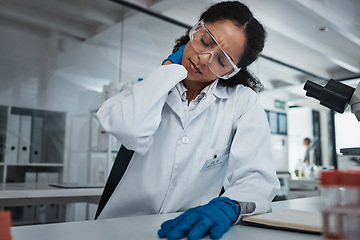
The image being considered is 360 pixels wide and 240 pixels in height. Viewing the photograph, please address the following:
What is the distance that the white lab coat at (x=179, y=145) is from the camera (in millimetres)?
1013

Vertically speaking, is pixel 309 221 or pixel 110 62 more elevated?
pixel 110 62

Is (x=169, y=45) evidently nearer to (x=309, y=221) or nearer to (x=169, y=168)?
(x=169, y=168)

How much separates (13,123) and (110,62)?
1.23 meters

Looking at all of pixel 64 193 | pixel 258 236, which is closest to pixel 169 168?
pixel 258 236

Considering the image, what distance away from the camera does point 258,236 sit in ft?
2.13

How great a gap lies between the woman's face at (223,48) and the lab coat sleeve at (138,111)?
8cm

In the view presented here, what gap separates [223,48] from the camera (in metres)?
1.09

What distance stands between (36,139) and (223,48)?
2.57 metres

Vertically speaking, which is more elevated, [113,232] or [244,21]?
[244,21]

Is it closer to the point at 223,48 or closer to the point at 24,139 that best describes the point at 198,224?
the point at 223,48

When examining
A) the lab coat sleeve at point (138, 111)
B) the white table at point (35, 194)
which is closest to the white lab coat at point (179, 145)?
the lab coat sleeve at point (138, 111)

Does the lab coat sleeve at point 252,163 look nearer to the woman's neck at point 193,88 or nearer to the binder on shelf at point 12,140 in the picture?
the woman's neck at point 193,88

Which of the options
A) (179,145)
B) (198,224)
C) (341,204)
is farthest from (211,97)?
(341,204)

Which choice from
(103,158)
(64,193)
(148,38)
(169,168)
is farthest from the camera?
(148,38)
